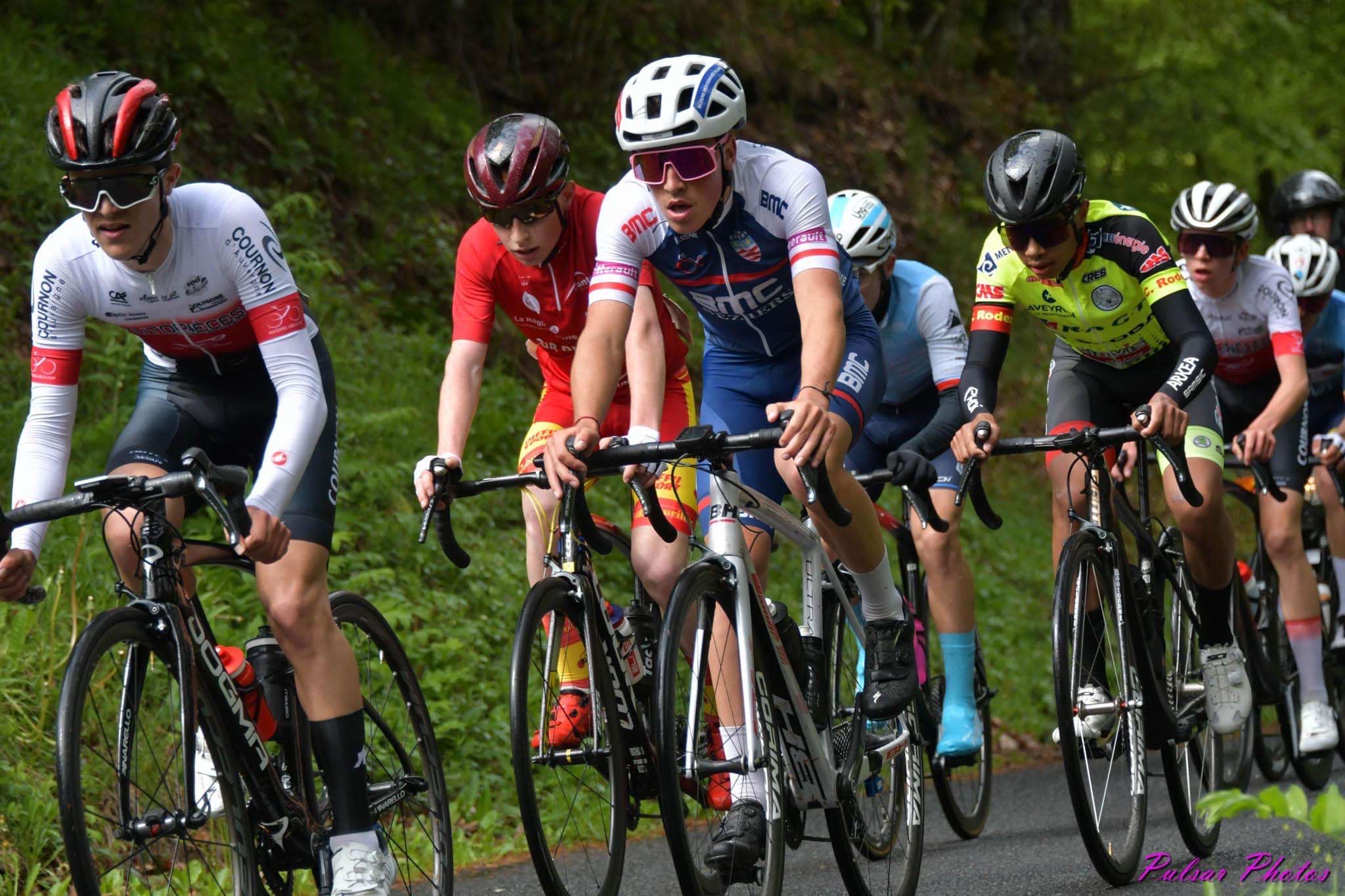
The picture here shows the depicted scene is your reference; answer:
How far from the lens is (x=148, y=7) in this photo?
1163 cm

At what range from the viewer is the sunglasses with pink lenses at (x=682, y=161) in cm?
500

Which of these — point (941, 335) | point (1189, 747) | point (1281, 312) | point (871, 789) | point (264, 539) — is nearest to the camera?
point (264, 539)

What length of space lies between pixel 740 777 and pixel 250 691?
4.70ft

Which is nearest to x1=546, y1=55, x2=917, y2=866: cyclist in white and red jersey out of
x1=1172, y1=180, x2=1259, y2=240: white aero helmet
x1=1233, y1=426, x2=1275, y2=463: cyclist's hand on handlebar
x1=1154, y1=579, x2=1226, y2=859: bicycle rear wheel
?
x1=1154, y1=579, x2=1226, y2=859: bicycle rear wheel

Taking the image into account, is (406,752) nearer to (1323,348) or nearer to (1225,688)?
(1225,688)

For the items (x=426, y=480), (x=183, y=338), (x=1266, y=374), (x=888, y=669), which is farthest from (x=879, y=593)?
(x=1266, y=374)

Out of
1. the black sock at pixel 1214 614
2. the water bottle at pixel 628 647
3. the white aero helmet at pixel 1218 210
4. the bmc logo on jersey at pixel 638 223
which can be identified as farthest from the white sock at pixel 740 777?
the white aero helmet at pixel 1218 210

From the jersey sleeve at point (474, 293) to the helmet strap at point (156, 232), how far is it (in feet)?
4.97

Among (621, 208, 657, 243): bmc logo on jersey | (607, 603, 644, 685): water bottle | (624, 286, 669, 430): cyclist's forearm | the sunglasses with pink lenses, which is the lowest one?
(607, 603, 644, 685): water bottle

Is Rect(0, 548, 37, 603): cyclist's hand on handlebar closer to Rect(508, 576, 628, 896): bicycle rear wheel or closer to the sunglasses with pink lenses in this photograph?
Rect(508, 576, 628, 896): bicycle rear wheel

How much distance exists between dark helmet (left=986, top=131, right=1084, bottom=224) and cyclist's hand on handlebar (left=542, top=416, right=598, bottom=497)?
2.13 m

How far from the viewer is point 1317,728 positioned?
7895 mm

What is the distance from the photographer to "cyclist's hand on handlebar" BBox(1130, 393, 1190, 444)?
221 inches

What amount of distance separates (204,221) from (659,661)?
1.77m
